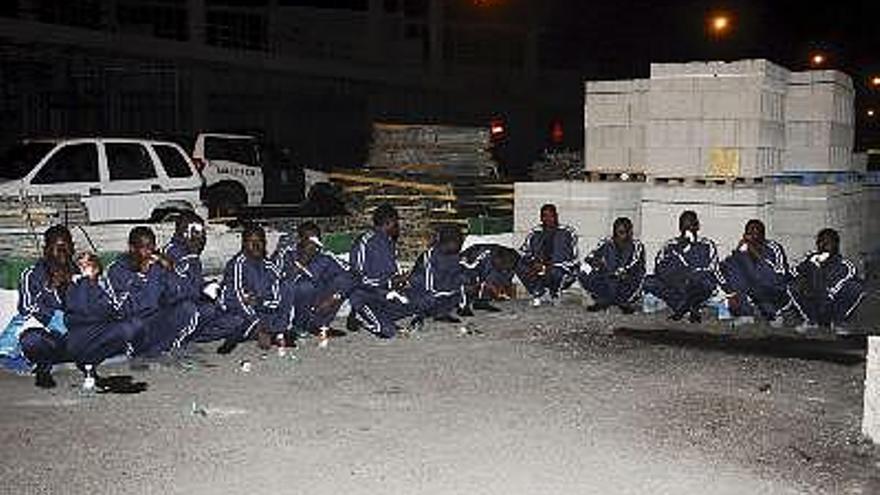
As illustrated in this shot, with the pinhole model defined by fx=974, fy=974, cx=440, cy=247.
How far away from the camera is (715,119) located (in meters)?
12.0

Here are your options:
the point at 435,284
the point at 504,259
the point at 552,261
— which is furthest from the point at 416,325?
the point at 552,261

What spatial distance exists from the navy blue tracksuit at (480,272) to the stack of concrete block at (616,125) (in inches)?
92.3

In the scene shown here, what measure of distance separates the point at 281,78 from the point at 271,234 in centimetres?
2058

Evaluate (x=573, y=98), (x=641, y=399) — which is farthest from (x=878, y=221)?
(x=573, y=98)

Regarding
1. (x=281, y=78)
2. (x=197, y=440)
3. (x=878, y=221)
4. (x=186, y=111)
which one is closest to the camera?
(x=197, y=440)

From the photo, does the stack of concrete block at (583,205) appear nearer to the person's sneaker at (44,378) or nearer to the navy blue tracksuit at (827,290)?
the navy blue tracksuit at (827,290)

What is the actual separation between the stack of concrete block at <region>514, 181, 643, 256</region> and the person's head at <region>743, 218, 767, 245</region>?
227cm

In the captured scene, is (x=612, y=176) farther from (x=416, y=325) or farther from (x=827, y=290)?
(x=416, y=325)

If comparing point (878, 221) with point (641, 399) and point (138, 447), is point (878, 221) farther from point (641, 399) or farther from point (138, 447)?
point (138, 447)

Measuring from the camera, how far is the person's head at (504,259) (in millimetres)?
12227

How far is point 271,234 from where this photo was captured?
1209 cm

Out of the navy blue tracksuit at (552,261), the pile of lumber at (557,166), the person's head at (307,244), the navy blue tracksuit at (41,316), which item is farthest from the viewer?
the pile of lumber at (557,166)

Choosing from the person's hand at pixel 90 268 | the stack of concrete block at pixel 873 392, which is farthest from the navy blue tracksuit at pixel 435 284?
the stack of concrete block at pixel 873 392

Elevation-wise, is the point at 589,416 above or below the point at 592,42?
below
